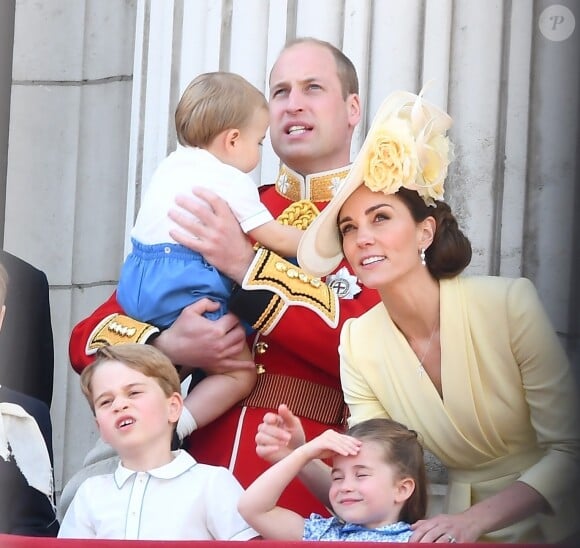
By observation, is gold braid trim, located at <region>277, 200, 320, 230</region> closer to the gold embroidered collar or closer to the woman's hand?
the gold embroidered collar

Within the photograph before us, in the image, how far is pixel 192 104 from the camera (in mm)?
4840

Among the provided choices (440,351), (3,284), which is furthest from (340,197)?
(3,284)

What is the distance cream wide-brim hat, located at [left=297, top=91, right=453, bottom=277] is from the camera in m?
4.51

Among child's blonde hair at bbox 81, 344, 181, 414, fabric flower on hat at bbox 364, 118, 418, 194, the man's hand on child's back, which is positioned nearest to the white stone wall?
fabric flower on hat at bbox 364, 118, 418, 194

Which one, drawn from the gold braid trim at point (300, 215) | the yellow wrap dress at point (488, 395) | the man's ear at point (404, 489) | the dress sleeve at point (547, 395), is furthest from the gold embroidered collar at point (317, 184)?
the man's ear at point (404, 489)

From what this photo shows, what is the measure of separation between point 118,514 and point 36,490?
273 mm

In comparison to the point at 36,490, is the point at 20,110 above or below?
above

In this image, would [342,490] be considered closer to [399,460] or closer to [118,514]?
[399,460]

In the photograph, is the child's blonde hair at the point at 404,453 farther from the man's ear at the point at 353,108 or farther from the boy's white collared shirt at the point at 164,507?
the man's ear at the point at 353,108

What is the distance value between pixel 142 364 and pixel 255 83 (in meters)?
1.22

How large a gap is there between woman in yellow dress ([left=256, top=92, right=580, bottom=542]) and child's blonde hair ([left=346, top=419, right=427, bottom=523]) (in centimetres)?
15

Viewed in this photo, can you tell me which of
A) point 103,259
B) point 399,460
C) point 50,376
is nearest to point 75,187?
point 103,259

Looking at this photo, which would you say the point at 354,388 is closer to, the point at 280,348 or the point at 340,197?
the point at 280,348

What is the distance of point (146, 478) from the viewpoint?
434 cm
